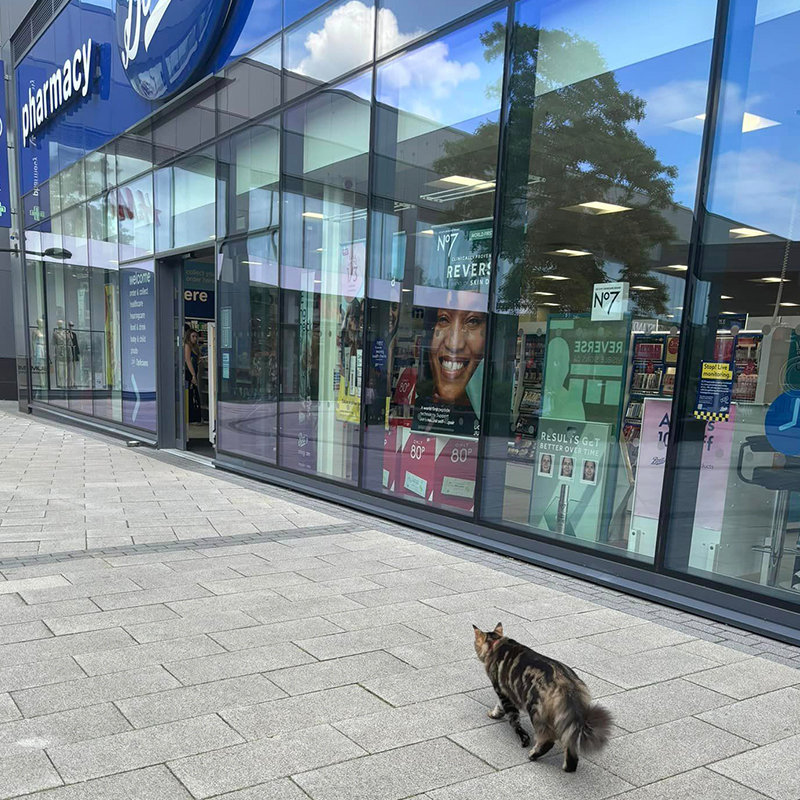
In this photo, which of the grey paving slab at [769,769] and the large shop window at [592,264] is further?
the large shop window at [592,264]

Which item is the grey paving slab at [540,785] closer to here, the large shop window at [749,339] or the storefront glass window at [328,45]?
the large shop window at [749,339]

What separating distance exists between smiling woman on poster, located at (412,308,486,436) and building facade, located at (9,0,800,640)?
3 centimetres

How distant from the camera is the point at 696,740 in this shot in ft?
9.91

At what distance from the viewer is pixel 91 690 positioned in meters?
3.26

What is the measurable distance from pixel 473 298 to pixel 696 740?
415 centimetres

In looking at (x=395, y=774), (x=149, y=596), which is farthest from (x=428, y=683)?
(x=149, y=596)

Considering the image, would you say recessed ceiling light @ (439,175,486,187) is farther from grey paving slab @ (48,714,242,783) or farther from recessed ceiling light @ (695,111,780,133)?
grey paving slab @ (48,714,242,783)

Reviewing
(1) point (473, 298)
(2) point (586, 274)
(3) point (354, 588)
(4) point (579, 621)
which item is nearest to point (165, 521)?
(3) point (354, 588)

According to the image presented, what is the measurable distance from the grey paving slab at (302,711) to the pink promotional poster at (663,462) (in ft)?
9.26

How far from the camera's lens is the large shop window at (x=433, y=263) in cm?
619

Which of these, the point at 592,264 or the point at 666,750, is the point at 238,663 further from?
the point at 592,264

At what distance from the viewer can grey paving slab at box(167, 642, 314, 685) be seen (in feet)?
11.4

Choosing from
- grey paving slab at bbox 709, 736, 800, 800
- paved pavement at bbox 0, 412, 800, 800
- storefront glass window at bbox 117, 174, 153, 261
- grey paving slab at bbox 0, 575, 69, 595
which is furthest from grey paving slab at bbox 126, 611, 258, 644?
storefront glass window at bbox 117, 174, 153, 261

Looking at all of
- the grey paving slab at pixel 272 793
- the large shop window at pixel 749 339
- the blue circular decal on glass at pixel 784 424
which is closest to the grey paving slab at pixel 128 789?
the grey paving slab at pixel 272 793
